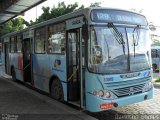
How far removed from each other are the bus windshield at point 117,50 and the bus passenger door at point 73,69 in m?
1.11

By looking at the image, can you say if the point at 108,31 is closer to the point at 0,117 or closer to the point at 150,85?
the point at 150,85

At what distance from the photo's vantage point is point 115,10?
24.3ft

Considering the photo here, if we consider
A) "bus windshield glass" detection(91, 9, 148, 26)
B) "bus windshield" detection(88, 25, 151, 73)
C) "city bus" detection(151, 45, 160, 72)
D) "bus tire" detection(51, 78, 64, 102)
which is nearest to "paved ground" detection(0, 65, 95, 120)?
"bus tire" detection(51, 78, 64, 102)

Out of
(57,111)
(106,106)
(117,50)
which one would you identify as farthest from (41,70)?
(106,106)

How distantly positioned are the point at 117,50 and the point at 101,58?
527 millimetres

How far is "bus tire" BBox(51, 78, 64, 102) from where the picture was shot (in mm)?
8797

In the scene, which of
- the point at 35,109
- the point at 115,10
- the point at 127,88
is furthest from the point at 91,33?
the point at 35,109

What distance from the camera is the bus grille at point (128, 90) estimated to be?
6.93m

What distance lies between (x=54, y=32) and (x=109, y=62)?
290 centimetres

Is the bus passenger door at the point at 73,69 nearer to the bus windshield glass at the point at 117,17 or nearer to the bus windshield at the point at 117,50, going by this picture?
the bus windshield glass at the point at 117,17

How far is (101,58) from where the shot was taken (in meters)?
6.80

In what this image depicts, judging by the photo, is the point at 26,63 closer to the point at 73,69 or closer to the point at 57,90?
the point at 57,90

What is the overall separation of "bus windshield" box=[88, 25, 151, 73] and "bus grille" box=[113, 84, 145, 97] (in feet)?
1.48

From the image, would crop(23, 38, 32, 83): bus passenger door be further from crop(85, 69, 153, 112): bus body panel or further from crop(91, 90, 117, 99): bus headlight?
crop(91, 90, 117, 99): bus headlight
